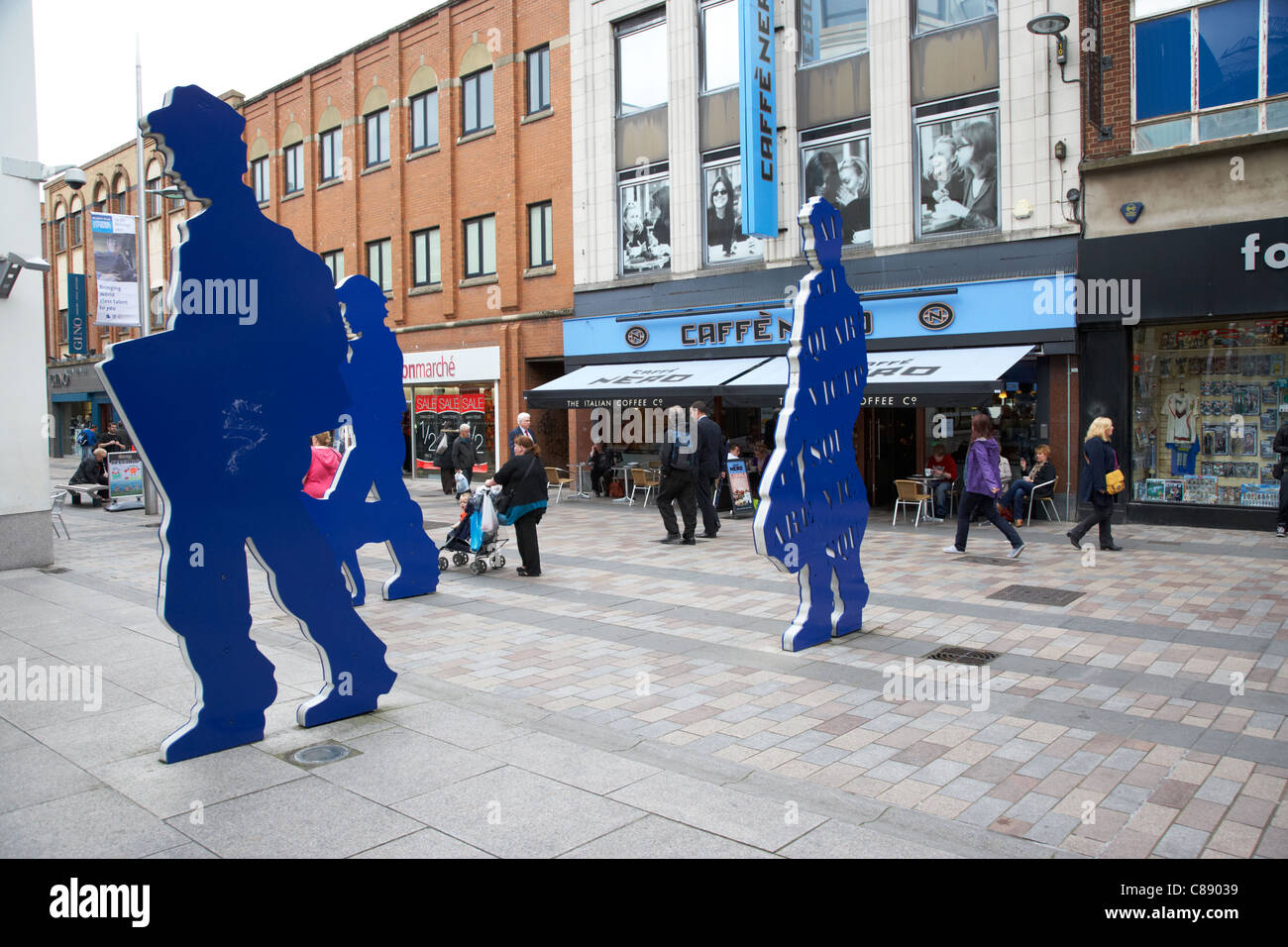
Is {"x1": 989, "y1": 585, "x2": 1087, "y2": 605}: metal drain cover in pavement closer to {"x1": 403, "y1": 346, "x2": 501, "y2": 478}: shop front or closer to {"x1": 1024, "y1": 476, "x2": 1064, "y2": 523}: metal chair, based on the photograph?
{"x1": 1024, "y1": 476, "x2": 1064, "y2": 523}: metal chair

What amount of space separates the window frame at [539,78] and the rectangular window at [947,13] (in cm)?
920

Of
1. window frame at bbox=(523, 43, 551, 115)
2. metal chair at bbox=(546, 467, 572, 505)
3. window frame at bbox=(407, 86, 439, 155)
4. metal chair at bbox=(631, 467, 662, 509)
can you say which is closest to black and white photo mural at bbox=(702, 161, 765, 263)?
metal chair at bbox=(631, 467, 662, 509)

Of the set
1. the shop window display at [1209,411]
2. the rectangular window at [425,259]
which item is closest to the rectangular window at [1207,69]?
the shop window display at [1209,411]

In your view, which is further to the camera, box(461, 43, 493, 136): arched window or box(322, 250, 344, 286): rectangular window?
box(322, 250, 344, 286): rectangular window

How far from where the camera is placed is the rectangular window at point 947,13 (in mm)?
15305

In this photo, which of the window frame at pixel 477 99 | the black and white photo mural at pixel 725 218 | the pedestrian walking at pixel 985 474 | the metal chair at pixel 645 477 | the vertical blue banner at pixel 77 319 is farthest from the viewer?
Result: the vertical blue banner at pixel 77 319

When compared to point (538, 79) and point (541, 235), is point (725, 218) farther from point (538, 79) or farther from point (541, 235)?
point (538, 79)

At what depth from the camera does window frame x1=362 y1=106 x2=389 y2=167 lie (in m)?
26.7

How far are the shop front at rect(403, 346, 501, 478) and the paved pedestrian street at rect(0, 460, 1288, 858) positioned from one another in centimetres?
1393

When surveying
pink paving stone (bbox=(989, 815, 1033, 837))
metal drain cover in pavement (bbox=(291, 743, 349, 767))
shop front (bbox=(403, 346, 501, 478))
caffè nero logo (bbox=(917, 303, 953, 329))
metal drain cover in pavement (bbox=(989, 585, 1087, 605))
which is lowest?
pink paving stone (bbox=(989, 815, 1033, 837))

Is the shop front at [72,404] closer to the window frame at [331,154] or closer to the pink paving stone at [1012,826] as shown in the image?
the window frame at [331,154]

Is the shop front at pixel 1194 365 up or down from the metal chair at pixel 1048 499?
up

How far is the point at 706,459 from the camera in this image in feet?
44.2

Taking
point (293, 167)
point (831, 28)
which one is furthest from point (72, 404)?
point (831, 28)
